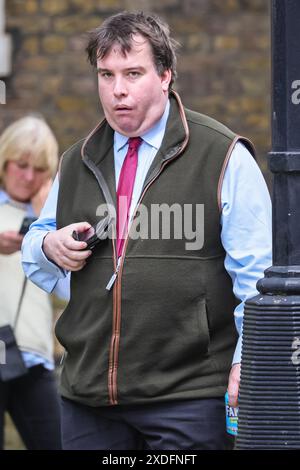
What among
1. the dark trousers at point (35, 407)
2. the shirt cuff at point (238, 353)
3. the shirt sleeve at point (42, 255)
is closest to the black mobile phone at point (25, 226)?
the dark trousers at point (35, 407)

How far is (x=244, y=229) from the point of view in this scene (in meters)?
4.02

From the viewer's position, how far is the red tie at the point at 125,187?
4.14 metres

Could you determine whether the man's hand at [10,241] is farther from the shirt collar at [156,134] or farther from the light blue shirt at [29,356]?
the shirt collar at [156,134]

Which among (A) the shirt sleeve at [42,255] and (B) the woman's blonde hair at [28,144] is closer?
(A) the shirt sleeve at [42,255]

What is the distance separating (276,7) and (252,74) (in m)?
7.43

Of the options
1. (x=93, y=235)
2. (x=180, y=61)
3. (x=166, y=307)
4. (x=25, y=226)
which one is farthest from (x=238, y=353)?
(x=180, y=61)

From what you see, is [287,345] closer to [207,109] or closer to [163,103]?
[163,103]

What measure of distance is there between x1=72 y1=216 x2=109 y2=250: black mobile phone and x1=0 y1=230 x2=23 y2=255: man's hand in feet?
4.64

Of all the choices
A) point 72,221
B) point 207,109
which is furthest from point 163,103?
point 207,109

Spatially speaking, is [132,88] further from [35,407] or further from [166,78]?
[35,407]

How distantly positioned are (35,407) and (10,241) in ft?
2.28

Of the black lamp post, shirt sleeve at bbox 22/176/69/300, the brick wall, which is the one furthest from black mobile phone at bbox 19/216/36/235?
the brick wall

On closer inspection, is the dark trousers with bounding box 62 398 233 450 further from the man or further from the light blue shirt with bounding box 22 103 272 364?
the light blue shirt with bounding box 22 103 272 364

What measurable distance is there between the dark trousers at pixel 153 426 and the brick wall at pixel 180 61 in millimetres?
7096
